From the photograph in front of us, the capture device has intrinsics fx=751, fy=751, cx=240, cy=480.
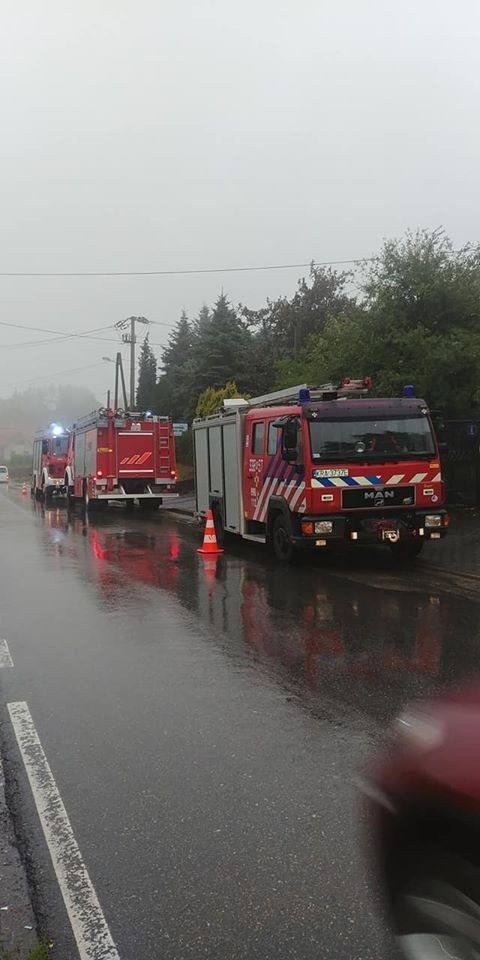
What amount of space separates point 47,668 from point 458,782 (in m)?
4.64

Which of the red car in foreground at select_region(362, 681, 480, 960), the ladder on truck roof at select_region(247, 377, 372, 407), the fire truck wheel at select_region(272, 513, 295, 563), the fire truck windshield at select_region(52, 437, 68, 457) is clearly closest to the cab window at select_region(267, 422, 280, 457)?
the ladder on truck roof at select_region(247, 377, 372, 407)

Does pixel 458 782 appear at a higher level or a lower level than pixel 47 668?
higher

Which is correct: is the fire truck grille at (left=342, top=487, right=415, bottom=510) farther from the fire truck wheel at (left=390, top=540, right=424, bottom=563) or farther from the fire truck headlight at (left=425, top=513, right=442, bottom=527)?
the fire truck wheel at (left=390, top=540, right=424, bottom=563)

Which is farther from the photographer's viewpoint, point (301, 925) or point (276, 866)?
point (276, 866)

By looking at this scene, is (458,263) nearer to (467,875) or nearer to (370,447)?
(370,447)

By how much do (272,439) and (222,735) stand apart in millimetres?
7868

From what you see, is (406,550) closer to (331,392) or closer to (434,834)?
(331,392)

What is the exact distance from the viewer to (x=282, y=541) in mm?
11938

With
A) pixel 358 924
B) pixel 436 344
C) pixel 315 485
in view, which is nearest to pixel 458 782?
pixel 358 924

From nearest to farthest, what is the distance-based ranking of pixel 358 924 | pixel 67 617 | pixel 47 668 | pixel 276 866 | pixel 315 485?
pixel 358 924 < pixel 276 866 < pixel 47 668 < pixel 67 617 < pixel 315 485

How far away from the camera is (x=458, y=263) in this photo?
16.5 metres

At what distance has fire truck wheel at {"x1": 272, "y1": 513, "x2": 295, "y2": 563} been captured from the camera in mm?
11648

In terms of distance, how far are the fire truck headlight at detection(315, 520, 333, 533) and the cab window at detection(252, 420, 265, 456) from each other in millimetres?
2340

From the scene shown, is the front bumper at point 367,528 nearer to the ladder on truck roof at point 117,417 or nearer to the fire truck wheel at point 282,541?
the fire truck wheel at point 282,541
